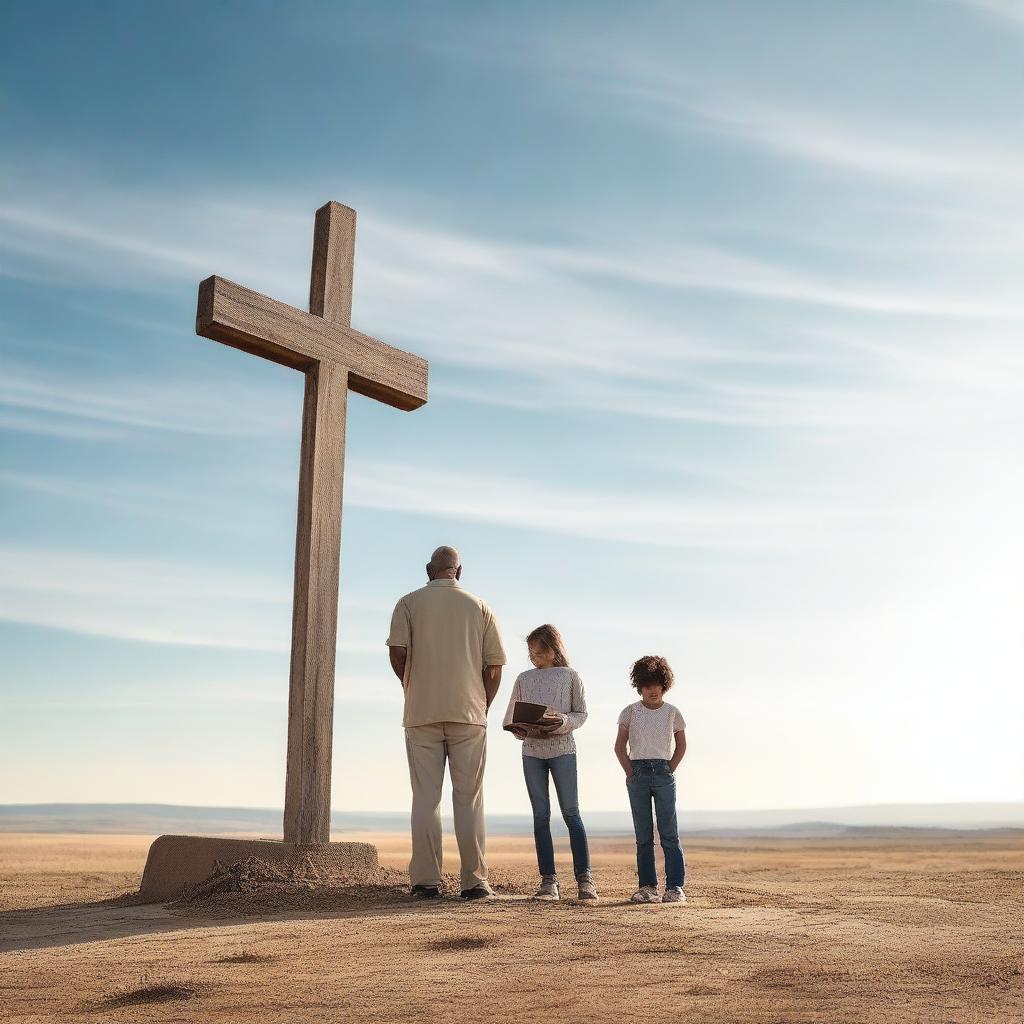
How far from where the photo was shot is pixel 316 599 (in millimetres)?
7113

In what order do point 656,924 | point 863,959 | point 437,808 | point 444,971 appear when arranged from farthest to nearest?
point 437,808 < point 656,924 < point 863,959 < point 444,971

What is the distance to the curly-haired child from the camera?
6715 mm

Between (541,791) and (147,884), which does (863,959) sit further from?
(147,884)

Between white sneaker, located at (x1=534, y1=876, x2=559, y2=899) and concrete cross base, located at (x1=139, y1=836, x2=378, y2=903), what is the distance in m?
1.13

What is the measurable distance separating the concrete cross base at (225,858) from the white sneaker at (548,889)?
1130mm

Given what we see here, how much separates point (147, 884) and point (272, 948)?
2.73 m

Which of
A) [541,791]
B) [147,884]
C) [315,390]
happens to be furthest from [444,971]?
[315,390]

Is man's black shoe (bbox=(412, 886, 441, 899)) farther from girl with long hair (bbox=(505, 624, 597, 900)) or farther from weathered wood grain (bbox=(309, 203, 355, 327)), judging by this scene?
weathered wood grain (bbox=(309, 203, 355, 327))

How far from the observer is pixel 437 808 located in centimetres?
651

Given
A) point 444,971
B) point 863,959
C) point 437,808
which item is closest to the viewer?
point 444,971

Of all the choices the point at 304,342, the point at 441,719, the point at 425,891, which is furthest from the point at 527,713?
the point at 304,342

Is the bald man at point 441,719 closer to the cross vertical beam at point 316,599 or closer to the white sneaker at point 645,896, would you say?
the cross vertical beam at point 316,599

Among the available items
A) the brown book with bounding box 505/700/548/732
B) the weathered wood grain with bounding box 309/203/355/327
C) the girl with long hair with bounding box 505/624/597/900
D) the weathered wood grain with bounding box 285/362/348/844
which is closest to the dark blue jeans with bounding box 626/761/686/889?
the girl with long hair with bounding box 505/624/597/900

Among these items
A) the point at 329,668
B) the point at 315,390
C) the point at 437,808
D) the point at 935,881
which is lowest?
the point at 935,881
